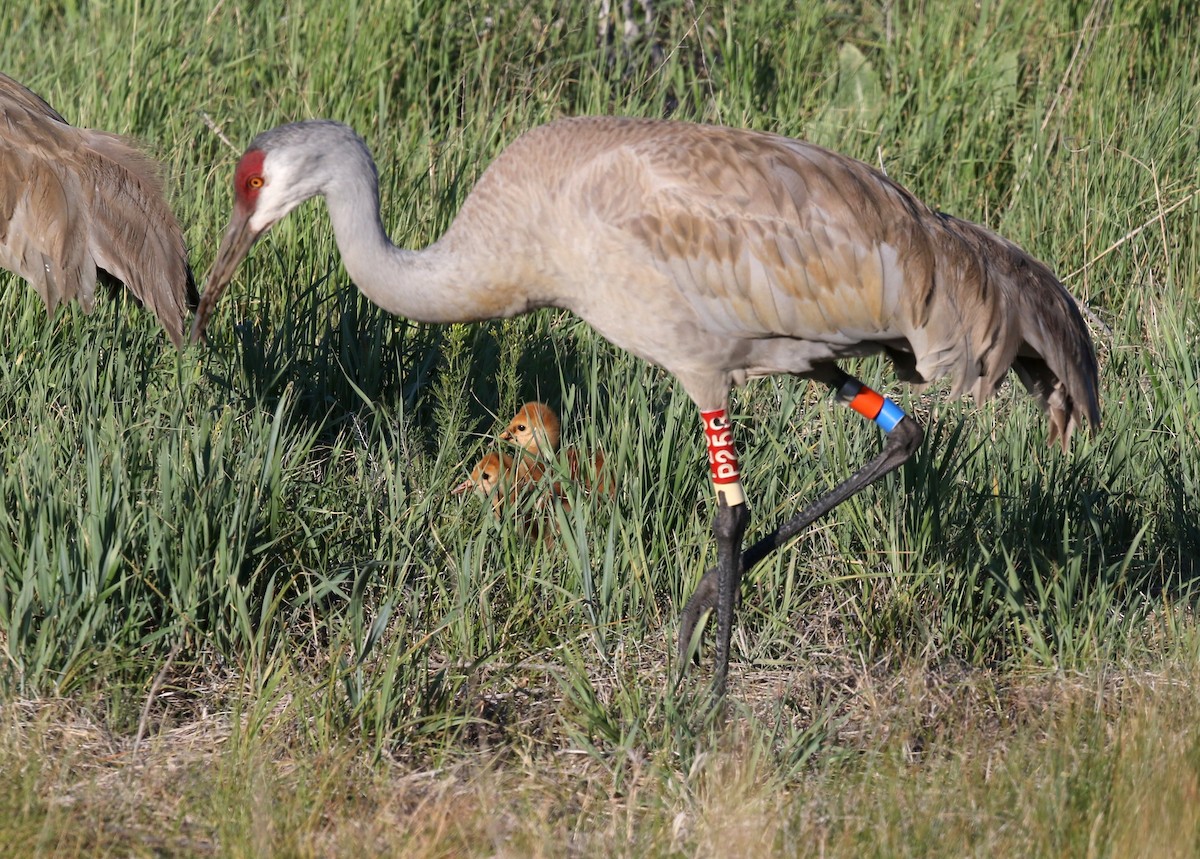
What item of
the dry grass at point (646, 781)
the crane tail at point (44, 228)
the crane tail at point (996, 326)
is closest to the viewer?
the dry grass at point (646, 781)

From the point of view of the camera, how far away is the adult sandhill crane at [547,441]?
4727 millimetres

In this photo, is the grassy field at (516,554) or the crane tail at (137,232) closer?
the grassy field at (516,554)

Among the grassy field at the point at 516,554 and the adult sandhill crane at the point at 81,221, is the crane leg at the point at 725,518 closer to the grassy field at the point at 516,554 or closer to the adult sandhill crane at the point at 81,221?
the grassy field at the point at 516,554

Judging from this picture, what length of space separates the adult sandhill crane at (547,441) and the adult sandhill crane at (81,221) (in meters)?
1.20

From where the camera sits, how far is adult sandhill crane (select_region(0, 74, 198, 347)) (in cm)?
517

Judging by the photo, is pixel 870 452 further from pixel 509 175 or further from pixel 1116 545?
pixel 509 175

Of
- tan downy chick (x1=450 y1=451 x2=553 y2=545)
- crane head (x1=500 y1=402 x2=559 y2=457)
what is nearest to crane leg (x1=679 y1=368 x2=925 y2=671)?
tan downy chick (x1=450 y1=451 x2=553 y2=545)

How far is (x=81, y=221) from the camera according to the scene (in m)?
5.27

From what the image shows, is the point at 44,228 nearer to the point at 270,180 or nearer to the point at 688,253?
the point at 270,180

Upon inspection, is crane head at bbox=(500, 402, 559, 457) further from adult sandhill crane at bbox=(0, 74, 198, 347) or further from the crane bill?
adult sandhill crane at bbox=(0, 74, 198, 347)

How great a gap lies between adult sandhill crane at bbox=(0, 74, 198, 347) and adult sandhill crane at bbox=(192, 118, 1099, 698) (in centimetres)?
102

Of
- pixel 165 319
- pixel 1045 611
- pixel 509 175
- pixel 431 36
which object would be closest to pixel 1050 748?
pixel 1045 611

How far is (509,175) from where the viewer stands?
4.29m

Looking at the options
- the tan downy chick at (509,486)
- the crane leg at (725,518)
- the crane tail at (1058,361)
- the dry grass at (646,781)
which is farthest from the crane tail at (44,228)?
the crane tail at (1058,361)
